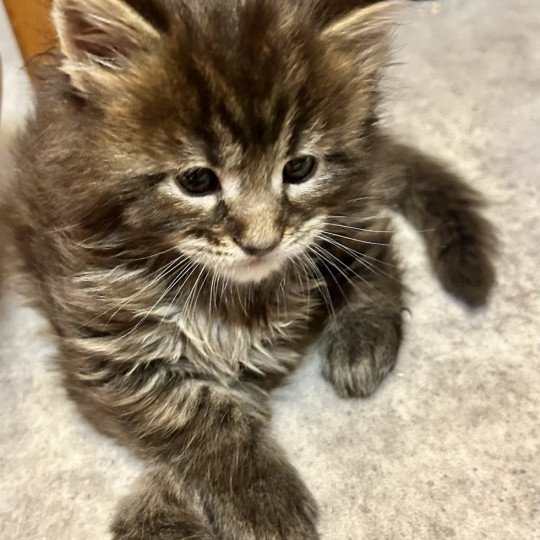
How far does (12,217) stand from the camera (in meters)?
1.63

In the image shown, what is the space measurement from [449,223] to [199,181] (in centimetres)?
74

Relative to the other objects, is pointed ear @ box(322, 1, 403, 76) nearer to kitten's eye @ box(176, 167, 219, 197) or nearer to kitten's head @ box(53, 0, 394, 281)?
kitten's head @ box(53, 0, 394, 281)

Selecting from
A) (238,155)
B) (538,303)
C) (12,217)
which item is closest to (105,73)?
(238,155)

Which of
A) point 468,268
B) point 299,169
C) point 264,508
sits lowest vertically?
point 264,508

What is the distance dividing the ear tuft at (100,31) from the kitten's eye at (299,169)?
285 millimetres

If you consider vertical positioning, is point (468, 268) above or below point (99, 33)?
below

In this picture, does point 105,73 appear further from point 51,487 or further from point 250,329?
point 51,487

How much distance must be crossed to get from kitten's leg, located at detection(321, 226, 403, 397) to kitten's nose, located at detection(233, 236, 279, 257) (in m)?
0.31

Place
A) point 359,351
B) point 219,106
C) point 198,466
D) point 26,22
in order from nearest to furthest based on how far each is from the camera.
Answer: point 219,106 < point 198,466 < point 359,351 < point 26,22

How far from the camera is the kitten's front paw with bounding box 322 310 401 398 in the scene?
1.47 metres

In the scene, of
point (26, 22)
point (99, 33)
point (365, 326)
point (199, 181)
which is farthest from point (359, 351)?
point (26, 22)

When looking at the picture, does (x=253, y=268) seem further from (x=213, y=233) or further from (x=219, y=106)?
(x=219, y=106)

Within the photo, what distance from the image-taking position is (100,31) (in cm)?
107

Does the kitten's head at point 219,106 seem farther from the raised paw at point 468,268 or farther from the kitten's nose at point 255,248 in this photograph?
the raised paw at point 468,268
